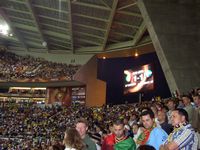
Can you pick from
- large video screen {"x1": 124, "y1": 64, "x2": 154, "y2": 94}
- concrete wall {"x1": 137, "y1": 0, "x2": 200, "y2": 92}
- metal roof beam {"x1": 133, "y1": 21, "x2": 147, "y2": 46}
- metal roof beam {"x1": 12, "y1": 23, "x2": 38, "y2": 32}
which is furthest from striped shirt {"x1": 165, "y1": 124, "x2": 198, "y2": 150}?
metal roof beam {"x1": 12, "y1": 23, "x2": 38, "y2": 32}

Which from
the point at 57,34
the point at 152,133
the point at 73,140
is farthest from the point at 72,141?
the point at 57,34

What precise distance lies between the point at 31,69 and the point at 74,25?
9581 mm

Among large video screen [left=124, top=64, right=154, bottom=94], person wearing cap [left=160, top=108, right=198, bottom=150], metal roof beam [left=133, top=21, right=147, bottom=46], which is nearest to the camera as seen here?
person wearing cap [left=160, top=108, right=198, bottom=150]

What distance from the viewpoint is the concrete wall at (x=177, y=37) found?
59.1ft

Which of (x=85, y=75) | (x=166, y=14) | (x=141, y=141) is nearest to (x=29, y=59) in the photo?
(x=85, y=75)

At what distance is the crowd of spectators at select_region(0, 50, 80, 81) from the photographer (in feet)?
124

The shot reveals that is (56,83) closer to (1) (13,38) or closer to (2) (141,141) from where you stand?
(1) (13,38)

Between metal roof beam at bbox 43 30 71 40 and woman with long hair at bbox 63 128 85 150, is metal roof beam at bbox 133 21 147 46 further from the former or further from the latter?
woman with long hair at bbox 63 128 85 150

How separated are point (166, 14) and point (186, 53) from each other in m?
2.26

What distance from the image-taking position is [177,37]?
18844 mm

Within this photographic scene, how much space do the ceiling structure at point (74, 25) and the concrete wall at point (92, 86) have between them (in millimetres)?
1620

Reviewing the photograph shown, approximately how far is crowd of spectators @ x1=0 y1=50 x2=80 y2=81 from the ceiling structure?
1.60m

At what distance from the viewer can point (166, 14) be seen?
1927cm

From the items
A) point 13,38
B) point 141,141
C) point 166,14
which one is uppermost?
point 13,38
